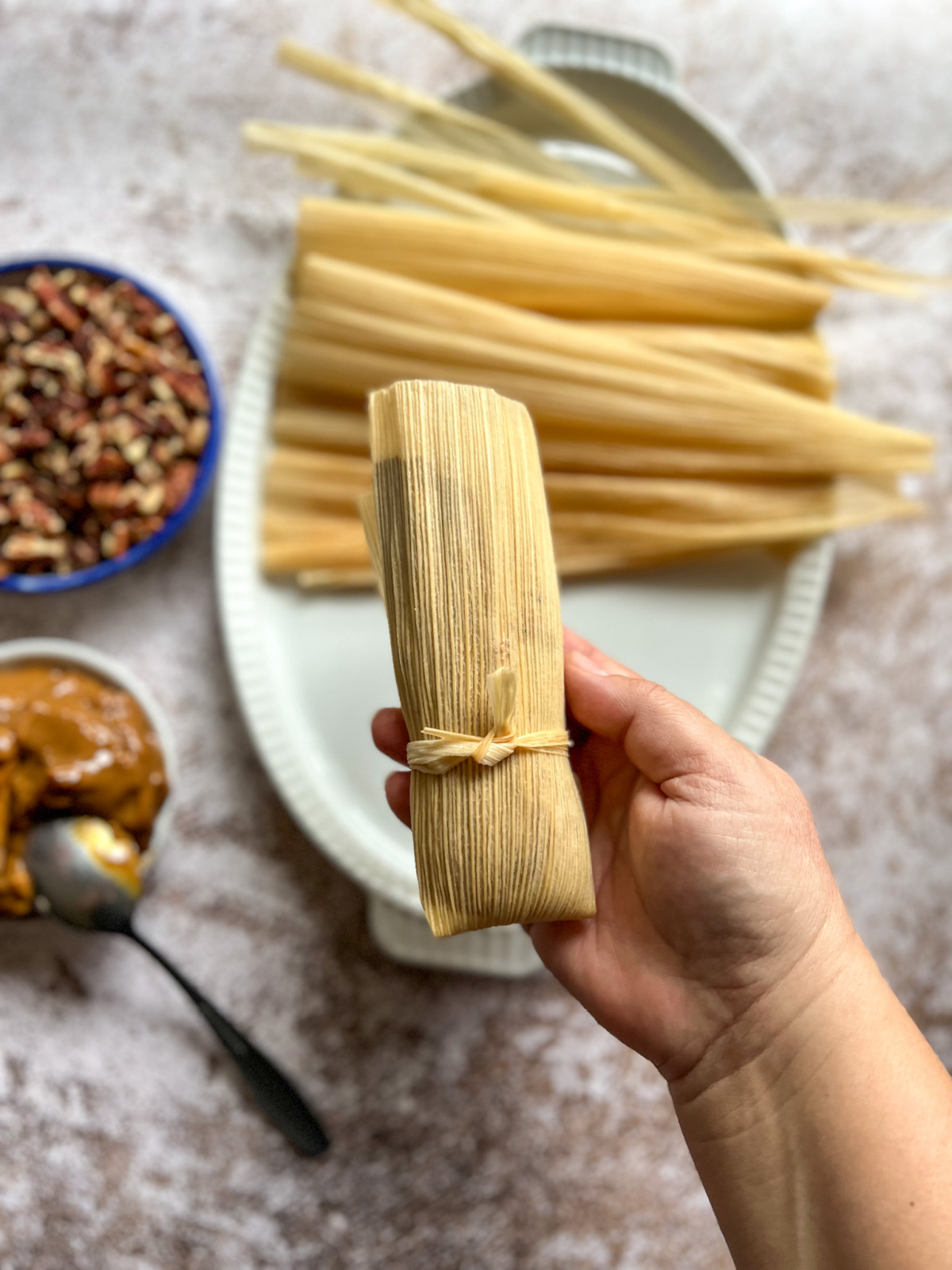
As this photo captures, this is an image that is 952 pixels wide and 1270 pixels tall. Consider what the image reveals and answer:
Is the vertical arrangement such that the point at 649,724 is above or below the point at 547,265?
below

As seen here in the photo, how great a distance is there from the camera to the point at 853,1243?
2.60ft

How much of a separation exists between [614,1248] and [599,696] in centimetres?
88

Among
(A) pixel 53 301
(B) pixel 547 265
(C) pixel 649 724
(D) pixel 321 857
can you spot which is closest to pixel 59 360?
(A) pixel 53 301

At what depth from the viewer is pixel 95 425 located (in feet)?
3.90

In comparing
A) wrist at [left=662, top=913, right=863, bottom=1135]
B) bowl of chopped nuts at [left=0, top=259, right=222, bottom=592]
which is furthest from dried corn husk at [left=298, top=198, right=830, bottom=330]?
wrist at [left=662, top=913, right=863, bottom=1135]

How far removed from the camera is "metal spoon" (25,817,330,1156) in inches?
44.7

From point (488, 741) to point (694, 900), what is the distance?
27 centimetres

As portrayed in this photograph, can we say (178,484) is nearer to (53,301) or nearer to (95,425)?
(95,425)

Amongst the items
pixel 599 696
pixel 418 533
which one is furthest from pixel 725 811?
pixel 418 533

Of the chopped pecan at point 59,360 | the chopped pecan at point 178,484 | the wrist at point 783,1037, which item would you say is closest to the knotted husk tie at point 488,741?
the wrist at point 783,1037

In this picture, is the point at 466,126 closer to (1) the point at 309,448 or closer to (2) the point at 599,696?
(1) the point at 309,448

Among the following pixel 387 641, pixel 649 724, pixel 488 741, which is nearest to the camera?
pixel 488 741

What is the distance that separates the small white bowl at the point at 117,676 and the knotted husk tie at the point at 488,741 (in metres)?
0.58

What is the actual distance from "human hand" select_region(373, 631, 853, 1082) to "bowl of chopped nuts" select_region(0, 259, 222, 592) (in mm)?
628
